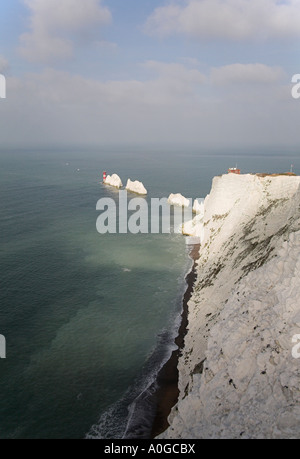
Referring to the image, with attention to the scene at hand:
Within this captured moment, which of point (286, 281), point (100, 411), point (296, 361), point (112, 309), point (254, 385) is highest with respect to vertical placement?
point (286, 281)

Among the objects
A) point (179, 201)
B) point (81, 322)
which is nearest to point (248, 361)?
point (81, 322)

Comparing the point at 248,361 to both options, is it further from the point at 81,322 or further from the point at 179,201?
the point at 179,201

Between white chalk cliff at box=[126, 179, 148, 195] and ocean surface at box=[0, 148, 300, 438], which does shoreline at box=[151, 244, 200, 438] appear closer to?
ocean surface at box=[0, 148, 300, 438]

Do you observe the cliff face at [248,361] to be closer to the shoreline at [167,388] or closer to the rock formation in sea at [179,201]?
the shoreline at [167,388]

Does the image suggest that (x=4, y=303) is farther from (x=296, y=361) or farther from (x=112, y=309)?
(x=296, y=361)

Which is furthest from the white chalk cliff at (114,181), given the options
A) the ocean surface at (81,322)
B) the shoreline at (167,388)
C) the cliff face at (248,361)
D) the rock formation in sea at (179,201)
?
the cliff face at (248,361)

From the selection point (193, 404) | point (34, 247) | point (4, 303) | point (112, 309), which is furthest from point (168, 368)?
point (34, 247)

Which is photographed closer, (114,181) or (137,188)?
(137,188)

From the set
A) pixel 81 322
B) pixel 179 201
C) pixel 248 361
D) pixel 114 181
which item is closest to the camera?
pixel 248 361
